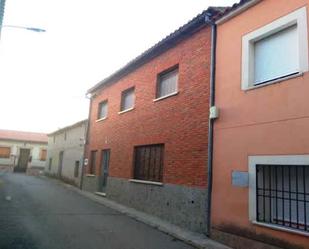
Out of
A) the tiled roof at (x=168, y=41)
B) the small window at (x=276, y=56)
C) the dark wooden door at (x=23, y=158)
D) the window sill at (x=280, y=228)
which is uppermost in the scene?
the tiled roof at (x=168, y=41)

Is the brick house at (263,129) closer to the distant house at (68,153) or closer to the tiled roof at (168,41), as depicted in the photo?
the tiled roof at (168,41)

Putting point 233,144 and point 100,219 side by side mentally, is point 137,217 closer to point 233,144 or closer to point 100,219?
point 100,219

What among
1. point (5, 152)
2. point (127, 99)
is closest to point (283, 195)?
point (127, 99)

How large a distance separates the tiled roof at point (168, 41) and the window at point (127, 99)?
2.68 feet

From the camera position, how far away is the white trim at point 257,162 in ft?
22.4

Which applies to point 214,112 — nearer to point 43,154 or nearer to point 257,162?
point 257,162

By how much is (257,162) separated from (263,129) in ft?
2.37

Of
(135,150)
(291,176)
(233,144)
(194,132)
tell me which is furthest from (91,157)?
(291,176)

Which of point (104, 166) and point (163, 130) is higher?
point (163, 130)

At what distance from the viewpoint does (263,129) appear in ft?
25.1

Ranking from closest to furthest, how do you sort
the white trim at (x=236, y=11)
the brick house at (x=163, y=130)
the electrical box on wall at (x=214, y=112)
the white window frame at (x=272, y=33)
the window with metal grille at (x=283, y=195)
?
the window with metal grille at (x=283, y=195) < the white window frame at (x=272, y=33) < the white trim at (x=236, y=11) < the electrical box on wall at (x=214, y=112) < the brick house at (x=163, y=130)

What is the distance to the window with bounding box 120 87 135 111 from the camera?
15234 millimetres

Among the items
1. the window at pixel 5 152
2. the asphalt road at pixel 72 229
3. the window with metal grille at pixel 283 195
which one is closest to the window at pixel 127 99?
the asphalt road at pixel 72 229

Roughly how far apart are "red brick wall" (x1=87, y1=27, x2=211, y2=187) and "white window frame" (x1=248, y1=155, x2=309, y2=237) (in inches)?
72.2
